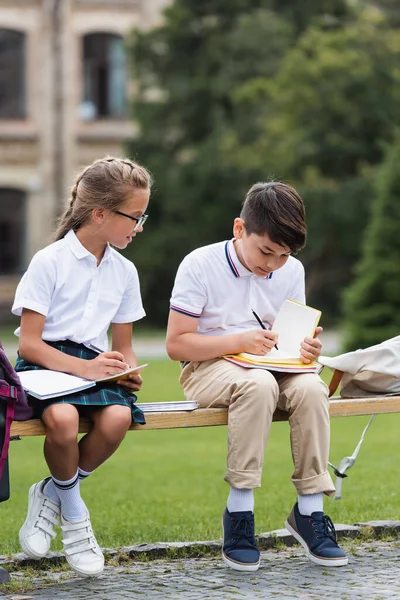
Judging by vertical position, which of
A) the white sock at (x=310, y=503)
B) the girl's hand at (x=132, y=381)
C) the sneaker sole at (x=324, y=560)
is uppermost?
the girl's hand at (x=132, y=381)

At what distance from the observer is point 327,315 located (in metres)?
28.0

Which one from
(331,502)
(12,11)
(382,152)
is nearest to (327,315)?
(382,152)

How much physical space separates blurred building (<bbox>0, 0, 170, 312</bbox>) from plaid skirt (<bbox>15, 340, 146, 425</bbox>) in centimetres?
A: 2609

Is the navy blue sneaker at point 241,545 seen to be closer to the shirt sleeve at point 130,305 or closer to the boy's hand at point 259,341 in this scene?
the boy's hand at point 259,341

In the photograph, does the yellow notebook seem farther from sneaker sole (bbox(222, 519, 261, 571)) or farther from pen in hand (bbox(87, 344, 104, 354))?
sneaker sole (bbox(222, 519, 261, 571))

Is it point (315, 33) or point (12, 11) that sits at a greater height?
point (12, 11)

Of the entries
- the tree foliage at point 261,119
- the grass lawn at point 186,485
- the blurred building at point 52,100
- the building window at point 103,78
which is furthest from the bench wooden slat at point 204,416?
the building window at point 103,78

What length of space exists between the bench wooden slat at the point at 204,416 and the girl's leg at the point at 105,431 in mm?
59

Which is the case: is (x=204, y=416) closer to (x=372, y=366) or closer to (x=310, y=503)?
(x=310, y=503)

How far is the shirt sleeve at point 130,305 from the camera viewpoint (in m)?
4.90

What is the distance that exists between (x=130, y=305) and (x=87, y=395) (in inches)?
23.9

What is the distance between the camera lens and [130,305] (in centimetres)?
492

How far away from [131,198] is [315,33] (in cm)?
2124

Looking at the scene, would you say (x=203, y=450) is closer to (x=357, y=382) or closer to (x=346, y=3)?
(x=357, y=382)
